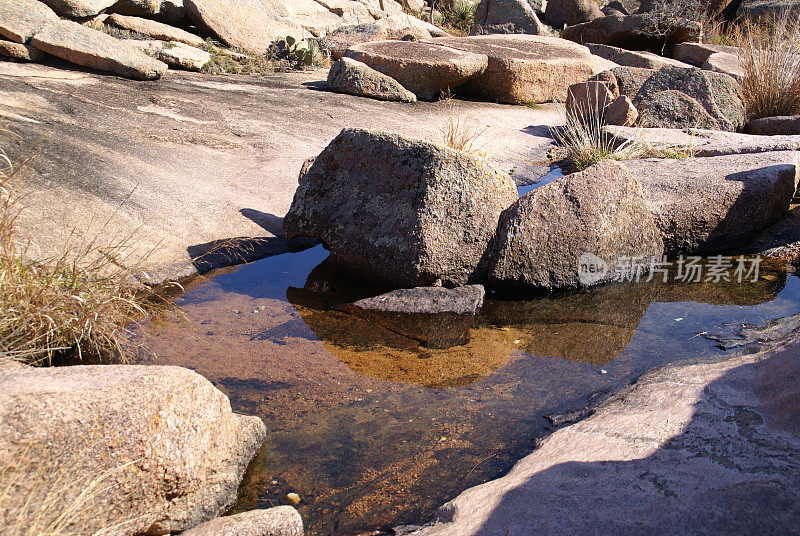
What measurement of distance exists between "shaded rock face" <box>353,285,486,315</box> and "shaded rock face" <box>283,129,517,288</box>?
3.9 inches

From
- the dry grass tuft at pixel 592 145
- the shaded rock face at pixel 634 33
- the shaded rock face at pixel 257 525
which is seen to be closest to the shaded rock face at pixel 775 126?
the dry grass tuft at pixel 592 145

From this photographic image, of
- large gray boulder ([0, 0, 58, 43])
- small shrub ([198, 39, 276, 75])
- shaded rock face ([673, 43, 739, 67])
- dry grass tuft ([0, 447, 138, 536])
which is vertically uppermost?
shaded rock face ([673, 43, 739, 67])

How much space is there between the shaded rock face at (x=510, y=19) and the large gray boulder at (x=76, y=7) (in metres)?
9.40

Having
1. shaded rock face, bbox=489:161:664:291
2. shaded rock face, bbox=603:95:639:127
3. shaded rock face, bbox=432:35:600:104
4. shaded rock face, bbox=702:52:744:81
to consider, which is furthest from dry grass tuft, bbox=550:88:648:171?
shaded rock face, bbox=702:52:744:81

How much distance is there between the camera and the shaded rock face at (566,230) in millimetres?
4254

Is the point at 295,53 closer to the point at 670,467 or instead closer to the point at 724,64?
the point at 724,64

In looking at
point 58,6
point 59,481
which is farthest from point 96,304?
point 58,6

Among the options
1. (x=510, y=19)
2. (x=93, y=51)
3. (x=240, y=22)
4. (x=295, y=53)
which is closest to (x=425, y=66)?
(x=295, y=53)

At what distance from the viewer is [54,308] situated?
303cm

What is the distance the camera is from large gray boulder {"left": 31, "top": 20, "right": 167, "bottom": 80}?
24.1ft

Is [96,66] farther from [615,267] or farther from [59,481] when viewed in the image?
[59,481]

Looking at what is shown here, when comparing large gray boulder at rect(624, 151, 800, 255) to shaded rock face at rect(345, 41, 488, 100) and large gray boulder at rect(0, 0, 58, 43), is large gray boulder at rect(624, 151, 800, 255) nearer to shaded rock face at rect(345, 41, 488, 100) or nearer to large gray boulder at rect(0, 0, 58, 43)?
shaded rock face at rect(345, 41, 488, 100)

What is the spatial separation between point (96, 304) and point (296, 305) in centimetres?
129

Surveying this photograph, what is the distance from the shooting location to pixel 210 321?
12.6ft
